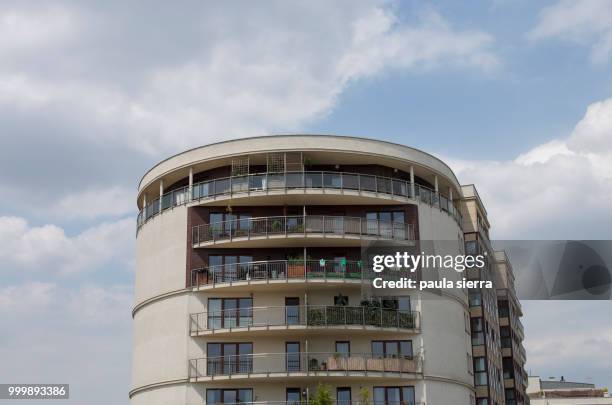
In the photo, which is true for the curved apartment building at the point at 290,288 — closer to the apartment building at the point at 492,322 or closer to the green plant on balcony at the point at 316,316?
the green plant on balcony at the point at 316,316

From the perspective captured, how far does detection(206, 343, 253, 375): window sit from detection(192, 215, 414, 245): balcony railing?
244 inches

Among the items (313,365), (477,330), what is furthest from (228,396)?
(477,330)

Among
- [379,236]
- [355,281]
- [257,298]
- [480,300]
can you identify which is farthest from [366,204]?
[480,300]

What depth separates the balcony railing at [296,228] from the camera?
4744 cm

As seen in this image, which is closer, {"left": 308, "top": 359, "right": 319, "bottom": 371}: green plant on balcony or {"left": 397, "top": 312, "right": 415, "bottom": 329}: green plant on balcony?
{"left": 308, "top": 359, "right": 319, "bottom": 371}: green plant on balcony

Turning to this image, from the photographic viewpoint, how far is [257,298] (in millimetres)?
48094

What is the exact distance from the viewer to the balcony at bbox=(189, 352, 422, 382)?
149 ft

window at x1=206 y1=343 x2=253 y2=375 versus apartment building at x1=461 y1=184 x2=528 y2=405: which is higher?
apartment building at x1=461 y1=184 x2=528 y2=405

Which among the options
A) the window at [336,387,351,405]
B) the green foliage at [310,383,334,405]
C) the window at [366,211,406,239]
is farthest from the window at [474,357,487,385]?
the green foliage at [310,383,334,405]

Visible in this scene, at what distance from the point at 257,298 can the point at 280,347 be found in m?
3.10

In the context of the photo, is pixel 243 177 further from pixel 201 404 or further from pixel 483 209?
pixel 483 209

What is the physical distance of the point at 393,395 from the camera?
154ft

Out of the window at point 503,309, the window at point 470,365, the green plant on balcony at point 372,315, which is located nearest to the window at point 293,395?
the green plant on balcony at point 372,315

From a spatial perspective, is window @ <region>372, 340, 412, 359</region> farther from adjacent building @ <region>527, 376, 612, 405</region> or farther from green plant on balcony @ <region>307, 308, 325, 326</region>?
adjacent building @ <region>527, 376, 612, 405</region>
